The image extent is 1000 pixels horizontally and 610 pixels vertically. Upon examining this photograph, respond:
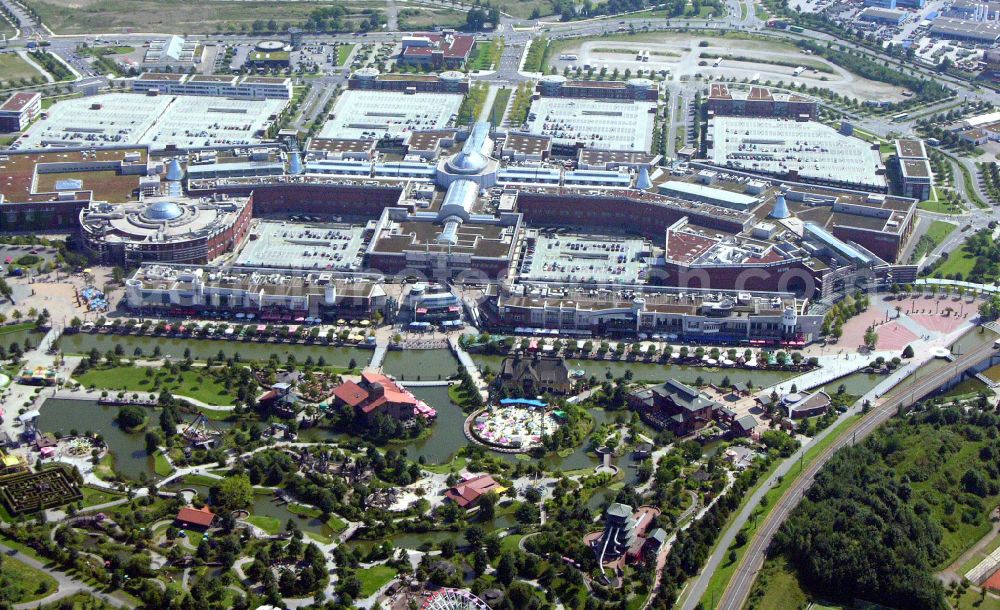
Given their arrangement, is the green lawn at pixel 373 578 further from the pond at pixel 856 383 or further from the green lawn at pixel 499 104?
the green lawn at pixel 499 104

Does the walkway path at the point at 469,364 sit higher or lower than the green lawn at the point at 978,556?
lower

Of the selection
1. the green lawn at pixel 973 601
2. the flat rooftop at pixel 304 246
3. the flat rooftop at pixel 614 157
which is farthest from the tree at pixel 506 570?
the flat rooftop at pixel 614 157

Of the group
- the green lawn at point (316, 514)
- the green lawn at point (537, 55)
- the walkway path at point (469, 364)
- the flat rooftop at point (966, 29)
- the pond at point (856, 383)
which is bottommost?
the walkway path at point (469, 364)

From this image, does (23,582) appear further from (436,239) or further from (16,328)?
(436,239)

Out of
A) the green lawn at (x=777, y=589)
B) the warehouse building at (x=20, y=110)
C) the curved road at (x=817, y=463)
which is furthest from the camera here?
the warehouse building at (x=20, y=110)

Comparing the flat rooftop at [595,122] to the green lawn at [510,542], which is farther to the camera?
the flat rooftop at [595,122]

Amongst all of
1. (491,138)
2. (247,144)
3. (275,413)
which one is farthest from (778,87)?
(275,413)

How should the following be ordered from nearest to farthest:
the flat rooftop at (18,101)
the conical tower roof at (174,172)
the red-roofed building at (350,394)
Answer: the red-roofed building at (350,394) → the conical tower roof at (174,172) → the flat rooftop at (18,101)
